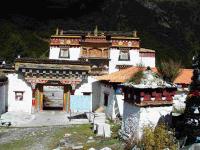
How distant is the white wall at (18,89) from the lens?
36219mm

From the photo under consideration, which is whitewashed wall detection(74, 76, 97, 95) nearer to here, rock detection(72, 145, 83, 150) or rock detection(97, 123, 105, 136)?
rock detection(97, 123, 105, 136)

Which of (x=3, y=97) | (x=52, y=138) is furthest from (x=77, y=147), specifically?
(x=3, y=97)

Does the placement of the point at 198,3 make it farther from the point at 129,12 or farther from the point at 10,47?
the point at 10,47

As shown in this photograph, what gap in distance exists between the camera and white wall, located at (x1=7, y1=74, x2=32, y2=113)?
36.2 m

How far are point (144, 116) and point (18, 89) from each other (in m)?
19.3

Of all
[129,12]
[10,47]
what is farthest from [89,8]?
[10,47]

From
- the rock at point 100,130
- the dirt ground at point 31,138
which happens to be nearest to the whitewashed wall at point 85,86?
the dirt ground at point 31,138

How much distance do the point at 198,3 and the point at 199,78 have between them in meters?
99.7

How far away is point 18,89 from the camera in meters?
36.4

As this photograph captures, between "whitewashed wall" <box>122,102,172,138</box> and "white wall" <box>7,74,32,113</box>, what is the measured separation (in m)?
17.8

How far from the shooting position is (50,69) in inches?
1416

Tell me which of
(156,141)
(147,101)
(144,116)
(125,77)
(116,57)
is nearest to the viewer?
(156,141)

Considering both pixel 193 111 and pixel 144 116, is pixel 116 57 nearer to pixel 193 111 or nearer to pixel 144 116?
pixel 144 116

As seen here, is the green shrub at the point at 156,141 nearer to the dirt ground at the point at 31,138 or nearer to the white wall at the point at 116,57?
the dirt ground at the point at 31,138
